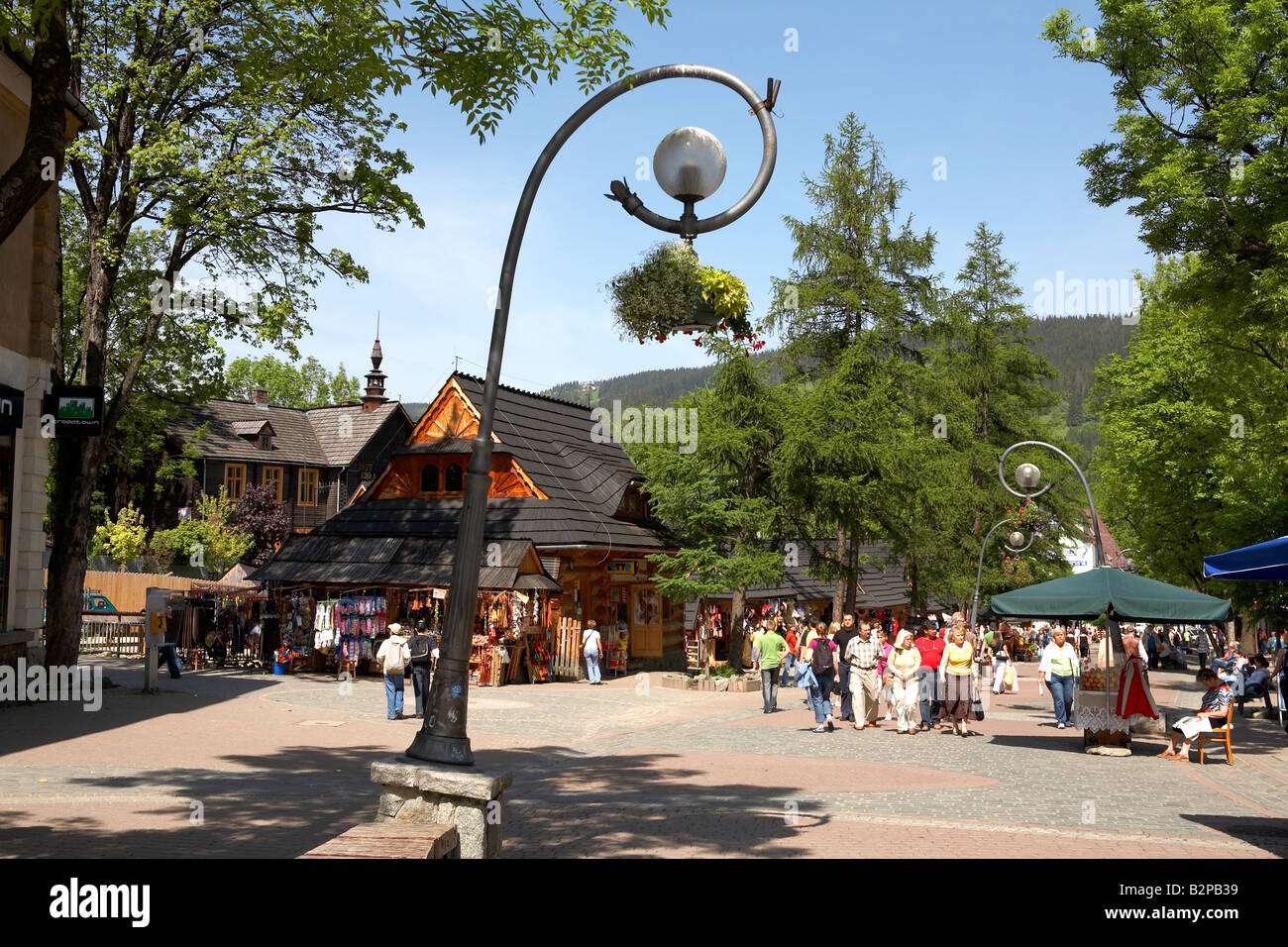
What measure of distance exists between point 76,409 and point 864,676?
14.8 m

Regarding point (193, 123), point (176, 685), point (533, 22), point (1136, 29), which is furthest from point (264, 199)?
point (1136, 29)

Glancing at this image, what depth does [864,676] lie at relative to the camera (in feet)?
67.8

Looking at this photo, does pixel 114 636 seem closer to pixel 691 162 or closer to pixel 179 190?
pixel 179 190

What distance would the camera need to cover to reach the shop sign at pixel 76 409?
19.1 m

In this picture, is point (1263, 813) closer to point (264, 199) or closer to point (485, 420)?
point (485, 420)

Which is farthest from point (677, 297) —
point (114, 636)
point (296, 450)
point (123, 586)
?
point (296, 450)

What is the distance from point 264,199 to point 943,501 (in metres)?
23.9

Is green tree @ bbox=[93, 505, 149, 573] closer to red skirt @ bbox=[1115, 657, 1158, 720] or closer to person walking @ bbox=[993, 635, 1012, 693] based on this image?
person walking @ bbox=[993, 635, 1012, 693]

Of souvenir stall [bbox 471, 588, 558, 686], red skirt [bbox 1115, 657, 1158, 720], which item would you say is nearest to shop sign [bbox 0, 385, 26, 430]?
souvenir stall [bbox 471, 588, 558, 686]

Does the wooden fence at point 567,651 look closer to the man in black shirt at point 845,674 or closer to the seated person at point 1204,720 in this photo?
the man in black shirt at point 845,674

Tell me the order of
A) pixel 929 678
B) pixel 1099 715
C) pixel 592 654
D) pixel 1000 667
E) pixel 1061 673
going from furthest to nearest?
1. pixel 1000 667
2. pixel 592 654
3. pixel 1061 673
4. pixel 929 678
5. pixel 1099 715

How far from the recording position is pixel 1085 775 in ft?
47.8

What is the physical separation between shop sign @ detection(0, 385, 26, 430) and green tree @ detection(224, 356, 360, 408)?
63.0m

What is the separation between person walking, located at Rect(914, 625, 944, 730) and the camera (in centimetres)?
2003
